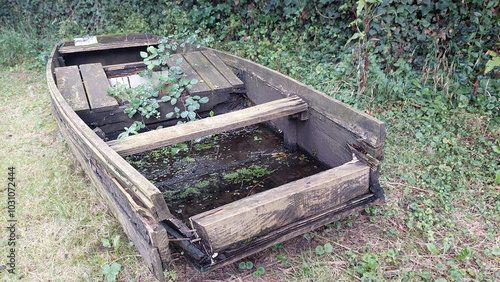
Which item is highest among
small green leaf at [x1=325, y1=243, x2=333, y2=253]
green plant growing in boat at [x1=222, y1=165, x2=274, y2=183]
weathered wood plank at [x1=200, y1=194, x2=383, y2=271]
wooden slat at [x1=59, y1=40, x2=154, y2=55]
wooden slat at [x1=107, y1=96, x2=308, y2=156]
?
wooden slat at [x1=59, y1=40, x2=154, y2=55]

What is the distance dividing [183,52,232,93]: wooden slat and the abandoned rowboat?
0.01 m

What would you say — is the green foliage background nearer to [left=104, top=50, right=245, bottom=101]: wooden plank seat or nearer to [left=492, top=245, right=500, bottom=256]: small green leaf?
[left=492, top=245, right=500, bottom=256]: small green leaf

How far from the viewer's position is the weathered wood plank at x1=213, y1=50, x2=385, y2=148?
1.99 metres

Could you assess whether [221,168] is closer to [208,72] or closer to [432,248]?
[208,72]

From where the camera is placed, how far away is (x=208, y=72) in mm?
3551

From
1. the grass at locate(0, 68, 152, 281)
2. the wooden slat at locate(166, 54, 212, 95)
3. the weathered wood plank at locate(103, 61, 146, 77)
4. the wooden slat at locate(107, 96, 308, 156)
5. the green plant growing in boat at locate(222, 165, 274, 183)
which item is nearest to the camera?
the grass at locate(0, 68, 152, 281)

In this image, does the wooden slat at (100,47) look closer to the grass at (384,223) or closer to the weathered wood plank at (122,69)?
the weathered wood plank at (122,69)

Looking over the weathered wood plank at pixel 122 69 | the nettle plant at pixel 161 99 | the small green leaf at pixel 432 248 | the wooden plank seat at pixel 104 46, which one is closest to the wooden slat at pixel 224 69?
the nettle plant at pixel 161 99

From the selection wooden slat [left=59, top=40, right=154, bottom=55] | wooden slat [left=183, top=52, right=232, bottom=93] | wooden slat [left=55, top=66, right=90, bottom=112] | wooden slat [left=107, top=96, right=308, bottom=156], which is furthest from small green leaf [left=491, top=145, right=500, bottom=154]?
wooden slat [left=59, top=40, right=154, bottom=55]

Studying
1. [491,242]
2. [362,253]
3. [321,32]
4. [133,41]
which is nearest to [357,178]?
[362,253]

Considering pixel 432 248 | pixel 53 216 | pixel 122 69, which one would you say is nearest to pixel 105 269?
pixel 53 216

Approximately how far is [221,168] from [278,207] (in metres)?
1.09

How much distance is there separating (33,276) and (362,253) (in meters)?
1.87

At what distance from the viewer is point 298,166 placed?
270 centimetres
